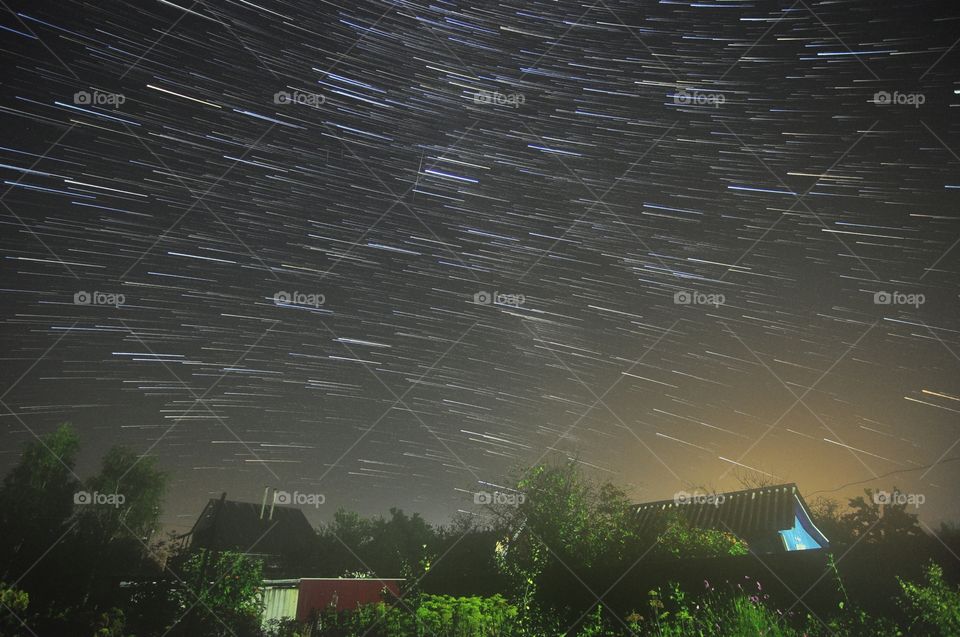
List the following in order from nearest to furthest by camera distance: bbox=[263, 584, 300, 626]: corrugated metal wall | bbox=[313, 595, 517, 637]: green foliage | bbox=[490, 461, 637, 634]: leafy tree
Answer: bbox=[313, 595, 517, 637]: green foliage < bbox=[490, 461, 637, 634]: leafy tree < bbox=[263, 584, 300, 626]: corrugated metal wall

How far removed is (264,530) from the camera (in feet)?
117

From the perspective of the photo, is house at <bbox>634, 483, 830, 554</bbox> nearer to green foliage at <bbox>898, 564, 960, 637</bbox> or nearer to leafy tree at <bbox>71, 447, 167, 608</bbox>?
green foliage at <bbox>898, 564, 960, 637</bbox>

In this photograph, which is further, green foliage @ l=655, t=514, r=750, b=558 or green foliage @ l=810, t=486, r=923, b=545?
green foliage @ l=810, t=486, r=923, b=545

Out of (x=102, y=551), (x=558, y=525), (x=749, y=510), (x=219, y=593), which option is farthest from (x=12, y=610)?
(x=749, y=510)

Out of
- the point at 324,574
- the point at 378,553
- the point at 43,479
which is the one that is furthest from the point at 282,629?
the point at 378,553

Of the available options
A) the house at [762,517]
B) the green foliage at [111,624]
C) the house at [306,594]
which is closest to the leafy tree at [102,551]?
the green foliage at [111,624]

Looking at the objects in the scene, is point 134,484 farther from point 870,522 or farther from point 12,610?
point 870,522

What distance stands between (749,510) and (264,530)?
1347 inches

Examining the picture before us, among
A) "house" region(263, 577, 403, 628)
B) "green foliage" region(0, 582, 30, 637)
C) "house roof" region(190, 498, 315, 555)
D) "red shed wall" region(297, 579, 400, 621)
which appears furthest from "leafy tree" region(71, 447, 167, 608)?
"red shed wall" region(297, 579, 400, 621)

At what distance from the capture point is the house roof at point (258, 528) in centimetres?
3325

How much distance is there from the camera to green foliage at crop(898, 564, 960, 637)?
5.21m

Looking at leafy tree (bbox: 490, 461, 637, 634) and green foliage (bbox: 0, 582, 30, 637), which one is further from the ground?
leafy tree (bbox: 490, 461, 637, 634)

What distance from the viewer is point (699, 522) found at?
2031 cm

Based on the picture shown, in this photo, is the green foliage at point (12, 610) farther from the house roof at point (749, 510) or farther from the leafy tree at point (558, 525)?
the house roof at point (749, 510)
